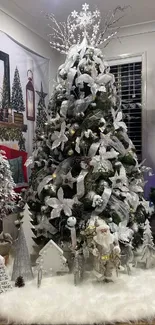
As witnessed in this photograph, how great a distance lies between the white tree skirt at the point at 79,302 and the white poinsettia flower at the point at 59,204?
378 mm

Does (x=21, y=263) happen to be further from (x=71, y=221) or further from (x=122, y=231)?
(x=122, y=231)

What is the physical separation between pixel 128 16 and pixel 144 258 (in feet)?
6.59

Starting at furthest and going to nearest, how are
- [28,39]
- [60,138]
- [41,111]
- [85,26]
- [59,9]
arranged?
1. [41,111]
2. [28,39]
3. [59,9]
4. [85,26]
5. [60,138]

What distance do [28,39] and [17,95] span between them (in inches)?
22.8

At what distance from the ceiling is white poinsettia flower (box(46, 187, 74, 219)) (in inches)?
61.1

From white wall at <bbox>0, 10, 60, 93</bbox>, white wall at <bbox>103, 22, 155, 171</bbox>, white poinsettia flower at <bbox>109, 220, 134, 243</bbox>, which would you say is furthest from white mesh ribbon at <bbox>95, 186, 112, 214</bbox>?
white wall at <bbox>0, 10, 60, 93</bbox>

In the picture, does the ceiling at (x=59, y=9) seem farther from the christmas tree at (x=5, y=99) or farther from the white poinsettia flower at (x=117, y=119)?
the white poinsettia flower at (x=117, y=119)

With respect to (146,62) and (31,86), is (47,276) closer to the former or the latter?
(31,86)

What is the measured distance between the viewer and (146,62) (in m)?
2.90

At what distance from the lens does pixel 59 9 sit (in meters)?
2.58

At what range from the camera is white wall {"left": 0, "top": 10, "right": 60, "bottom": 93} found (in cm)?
249

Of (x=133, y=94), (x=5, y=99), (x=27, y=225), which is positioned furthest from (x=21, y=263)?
(x=133, y=94)

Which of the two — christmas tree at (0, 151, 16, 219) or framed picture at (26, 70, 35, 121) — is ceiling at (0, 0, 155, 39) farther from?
christmas tree at (0, 151, 16, 219)

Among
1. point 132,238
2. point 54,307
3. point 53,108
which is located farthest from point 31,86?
point 54,307
